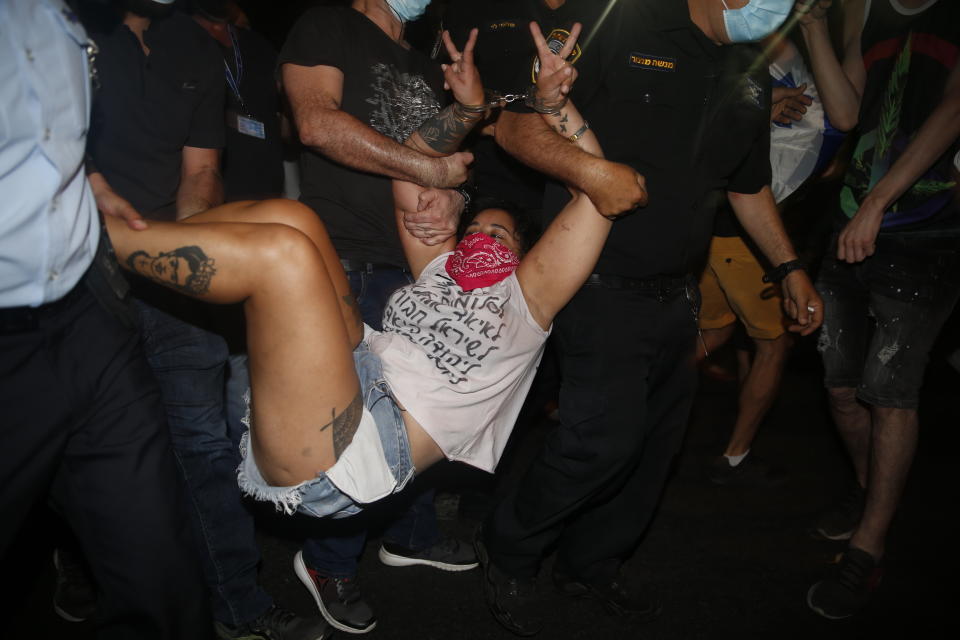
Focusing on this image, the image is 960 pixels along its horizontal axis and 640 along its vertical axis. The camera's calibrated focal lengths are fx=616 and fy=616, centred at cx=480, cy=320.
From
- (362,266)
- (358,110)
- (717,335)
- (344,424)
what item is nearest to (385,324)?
(362,266)

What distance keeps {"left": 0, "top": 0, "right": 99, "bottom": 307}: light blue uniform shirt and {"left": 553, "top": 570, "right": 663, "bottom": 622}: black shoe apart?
205 centimetres

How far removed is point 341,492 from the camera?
1676 millimetres

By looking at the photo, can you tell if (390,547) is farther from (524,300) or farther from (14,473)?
(14,473)

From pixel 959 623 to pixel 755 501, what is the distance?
94 cm

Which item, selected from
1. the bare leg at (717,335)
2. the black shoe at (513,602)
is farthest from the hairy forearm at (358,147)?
the bare leg at (717,335)

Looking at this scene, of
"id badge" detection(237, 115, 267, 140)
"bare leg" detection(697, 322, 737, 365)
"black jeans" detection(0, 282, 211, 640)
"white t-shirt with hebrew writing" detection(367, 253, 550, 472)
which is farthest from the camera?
"bare leg" detection(697, 322, 737, 365)

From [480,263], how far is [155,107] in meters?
1.19

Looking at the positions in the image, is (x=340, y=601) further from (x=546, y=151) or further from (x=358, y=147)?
(x=546, y=151)

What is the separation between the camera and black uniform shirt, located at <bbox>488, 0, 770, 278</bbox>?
6.49 feet

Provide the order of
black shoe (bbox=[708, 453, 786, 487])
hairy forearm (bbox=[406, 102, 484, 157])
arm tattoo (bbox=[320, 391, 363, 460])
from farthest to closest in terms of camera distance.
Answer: black shoe (bbox=[708, 453, 786, 487]) < hairy forearm (bbox=[406, 102, 484, 157]) < arm tattoo (bbox=[320, 391, 363, 460])

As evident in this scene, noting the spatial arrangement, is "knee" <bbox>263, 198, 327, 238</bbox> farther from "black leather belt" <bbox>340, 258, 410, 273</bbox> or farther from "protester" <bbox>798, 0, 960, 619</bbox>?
"protester" <bbox>798, 0, 960, 619</bbox>

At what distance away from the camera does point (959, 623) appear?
2412mm

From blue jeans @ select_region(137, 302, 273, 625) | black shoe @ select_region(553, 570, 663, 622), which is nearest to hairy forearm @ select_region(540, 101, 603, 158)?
blue jeans @ select_region(137, 302, 273, 625)

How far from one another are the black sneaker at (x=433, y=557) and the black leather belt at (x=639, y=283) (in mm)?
1355
